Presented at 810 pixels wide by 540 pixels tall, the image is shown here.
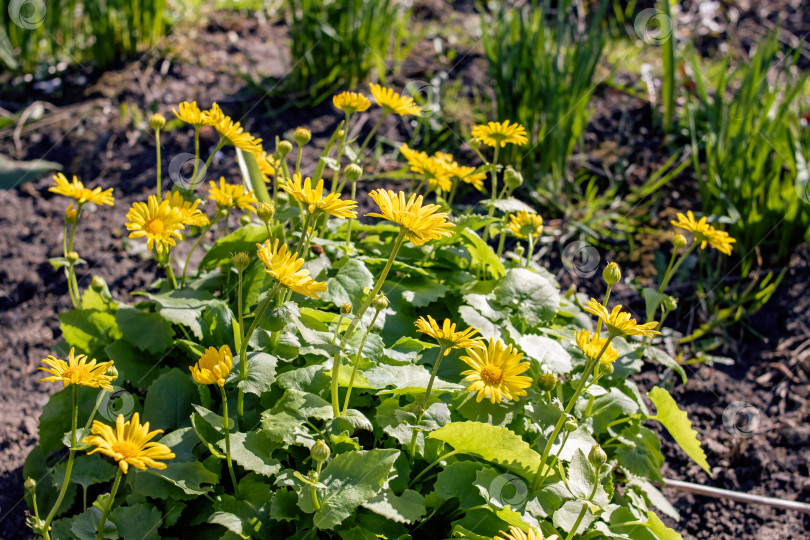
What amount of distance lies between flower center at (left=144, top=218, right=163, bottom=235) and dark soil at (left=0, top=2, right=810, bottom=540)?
1.04 m

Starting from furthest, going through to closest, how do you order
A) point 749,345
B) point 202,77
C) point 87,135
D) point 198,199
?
point 202,77
point 87,135
point 749,345
point 198,199

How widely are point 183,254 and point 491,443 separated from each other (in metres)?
1.82

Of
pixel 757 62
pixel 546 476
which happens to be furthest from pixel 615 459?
pixel 757 62

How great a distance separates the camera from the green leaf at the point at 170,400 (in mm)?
1596

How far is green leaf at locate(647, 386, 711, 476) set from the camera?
5.57ft

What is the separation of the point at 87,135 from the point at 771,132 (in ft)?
10.0

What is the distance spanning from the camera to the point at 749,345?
262 cm

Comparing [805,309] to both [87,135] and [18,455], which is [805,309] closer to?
[18,455]
